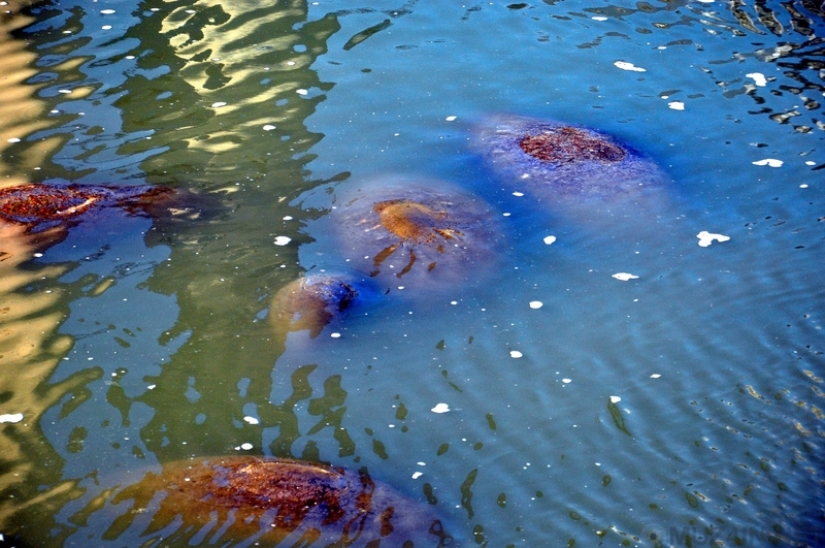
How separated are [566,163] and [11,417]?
624cm

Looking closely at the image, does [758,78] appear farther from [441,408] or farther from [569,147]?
[441,408]

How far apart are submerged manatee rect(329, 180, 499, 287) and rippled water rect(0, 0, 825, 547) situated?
0.19m

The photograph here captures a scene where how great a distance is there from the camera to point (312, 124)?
10.4 metres

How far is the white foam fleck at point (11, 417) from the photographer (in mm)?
6277

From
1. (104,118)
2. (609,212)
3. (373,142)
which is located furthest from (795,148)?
(104,118)

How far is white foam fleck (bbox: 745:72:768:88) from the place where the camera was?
11316 millimetres

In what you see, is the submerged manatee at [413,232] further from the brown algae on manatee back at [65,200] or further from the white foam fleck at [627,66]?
the white foam fleck at [627,66]

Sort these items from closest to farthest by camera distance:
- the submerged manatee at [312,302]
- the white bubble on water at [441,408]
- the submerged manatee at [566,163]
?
the white bubble on water at [441,408], the submerged manatee at [312,302], the submerged manatee at [566,163]

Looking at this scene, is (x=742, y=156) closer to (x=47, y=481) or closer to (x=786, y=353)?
(x=786, y=353)

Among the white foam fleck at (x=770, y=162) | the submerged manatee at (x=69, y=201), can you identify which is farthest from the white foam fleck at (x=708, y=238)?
the submerged manatee at (x=69, y=201)

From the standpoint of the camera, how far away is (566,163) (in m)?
9.48

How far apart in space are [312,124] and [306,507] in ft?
19.4

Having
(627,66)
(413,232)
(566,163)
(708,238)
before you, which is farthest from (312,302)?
(627,66)

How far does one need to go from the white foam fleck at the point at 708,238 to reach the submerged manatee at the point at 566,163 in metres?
0.88
